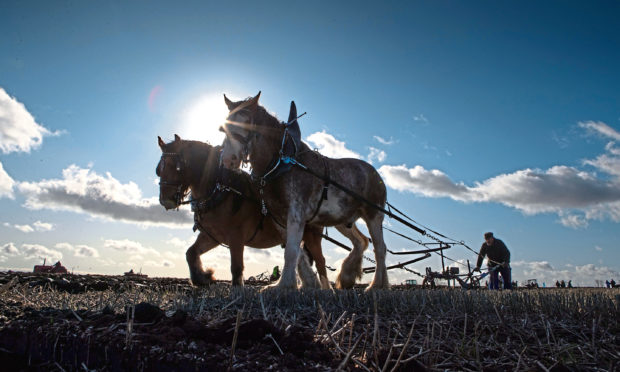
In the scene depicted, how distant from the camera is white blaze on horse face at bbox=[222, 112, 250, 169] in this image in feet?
18.4

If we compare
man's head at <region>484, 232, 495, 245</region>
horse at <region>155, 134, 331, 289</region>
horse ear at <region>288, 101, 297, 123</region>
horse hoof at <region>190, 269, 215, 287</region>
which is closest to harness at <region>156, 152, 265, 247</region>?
horse at <region>155, 134, 331, 289</region>

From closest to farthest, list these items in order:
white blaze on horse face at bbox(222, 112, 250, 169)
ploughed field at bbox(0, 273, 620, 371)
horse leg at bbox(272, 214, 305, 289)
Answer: ploughed field at bbox(0, 273, 620, 371) < horse leg at bbox(272, 214, 305, 289) < white blaze on horse face at bbox(222, 112, 250, 169)

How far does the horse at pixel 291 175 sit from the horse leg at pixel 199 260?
202cm

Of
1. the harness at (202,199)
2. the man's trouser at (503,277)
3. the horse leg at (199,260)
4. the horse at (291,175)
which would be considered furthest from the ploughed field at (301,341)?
the man's trouser at (503,277)

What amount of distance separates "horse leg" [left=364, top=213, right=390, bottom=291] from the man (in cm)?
698

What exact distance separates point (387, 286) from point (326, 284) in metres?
1.69

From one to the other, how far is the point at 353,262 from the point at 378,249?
A: 984 millimetres

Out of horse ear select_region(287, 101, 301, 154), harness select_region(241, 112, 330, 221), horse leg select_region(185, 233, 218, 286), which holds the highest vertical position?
horse ear select_region(287, 101, 301, 154)

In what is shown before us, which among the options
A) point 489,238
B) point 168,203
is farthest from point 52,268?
point 489,238

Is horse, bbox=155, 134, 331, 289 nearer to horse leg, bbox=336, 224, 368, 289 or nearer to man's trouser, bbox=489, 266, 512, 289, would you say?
horse leg, bbox=336, 224, 368, 289

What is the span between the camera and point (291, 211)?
5.72 metres

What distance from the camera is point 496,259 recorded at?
1270 cm

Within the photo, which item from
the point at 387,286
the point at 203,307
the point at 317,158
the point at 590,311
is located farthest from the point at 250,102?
the point at 590,311

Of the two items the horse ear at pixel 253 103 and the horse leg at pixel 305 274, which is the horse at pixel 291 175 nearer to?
the horse ear at pixel 253 103
